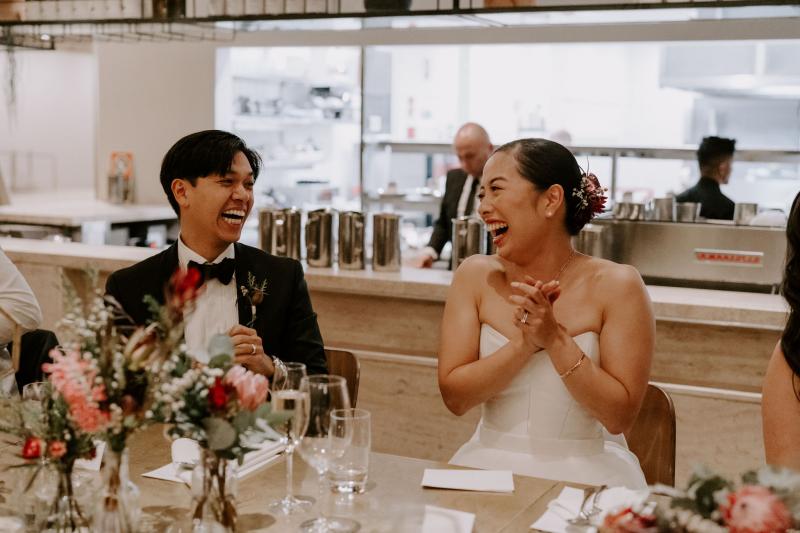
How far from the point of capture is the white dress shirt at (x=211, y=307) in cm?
291

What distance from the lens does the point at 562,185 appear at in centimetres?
276

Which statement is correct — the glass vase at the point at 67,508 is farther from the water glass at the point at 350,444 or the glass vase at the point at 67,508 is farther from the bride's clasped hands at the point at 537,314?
the bride's clasped hands at the point at 537,314

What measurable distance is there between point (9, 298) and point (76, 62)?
8.42 metres

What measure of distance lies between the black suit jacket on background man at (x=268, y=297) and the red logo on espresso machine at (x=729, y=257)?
217cm

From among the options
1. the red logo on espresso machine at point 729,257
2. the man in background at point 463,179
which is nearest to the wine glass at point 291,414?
the red logo on espresso machine at point 729,257

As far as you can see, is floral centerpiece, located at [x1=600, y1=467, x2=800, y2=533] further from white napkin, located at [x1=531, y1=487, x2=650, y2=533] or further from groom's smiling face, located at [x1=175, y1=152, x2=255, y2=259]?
groom's smiling face, located at [x1=175, y1=152, x2=255, y2=259]

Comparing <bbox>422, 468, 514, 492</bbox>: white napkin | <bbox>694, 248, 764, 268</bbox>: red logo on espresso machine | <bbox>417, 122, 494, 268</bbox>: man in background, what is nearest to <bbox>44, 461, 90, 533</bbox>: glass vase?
<bbox>422, 468, 514, 492</bbox>: white napkin

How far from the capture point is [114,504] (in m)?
1.55

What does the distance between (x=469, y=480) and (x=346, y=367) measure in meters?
0.89

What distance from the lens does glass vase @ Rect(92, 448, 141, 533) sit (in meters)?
1.55

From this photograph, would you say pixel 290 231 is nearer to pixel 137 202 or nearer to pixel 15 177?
pixel 137 202

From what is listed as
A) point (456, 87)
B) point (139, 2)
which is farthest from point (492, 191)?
point (456, 87)

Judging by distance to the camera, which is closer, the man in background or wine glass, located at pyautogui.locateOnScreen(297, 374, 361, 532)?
wine glass, located at pyautogui.locateOnScreen(297, 374, 361, 532)

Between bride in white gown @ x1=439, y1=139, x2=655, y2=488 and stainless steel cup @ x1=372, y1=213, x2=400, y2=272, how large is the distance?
1.60 m
